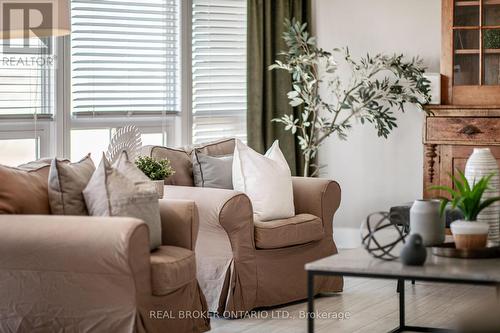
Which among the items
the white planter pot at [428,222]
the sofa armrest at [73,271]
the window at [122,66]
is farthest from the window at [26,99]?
the white planter pot at [428,222]

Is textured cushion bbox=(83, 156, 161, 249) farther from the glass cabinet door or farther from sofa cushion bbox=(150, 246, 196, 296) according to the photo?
the glass cabinet door

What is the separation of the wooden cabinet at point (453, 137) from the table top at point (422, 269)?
8.15 ft

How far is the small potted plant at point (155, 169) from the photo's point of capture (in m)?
4.61

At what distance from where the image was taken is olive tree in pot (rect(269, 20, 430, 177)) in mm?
6027

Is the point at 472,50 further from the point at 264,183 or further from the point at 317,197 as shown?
the point at 264,183

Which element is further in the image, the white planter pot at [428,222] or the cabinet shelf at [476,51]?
the cabinet shelf at [476,51]

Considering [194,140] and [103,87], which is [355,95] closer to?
[194,140]

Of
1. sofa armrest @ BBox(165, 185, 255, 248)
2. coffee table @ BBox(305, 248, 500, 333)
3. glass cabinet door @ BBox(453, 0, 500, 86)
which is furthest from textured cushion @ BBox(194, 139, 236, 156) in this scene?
coffee table @ BBox(305, 248, 500, 333)

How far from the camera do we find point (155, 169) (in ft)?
15.3

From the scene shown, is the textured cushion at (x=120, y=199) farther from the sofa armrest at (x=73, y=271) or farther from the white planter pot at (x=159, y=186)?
the white planter pot at (x=159, y=186)

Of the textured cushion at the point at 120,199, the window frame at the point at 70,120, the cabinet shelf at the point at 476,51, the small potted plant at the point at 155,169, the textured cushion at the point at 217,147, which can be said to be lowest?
the textured cushion at the point at 120,199

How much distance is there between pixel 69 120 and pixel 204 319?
1.78m

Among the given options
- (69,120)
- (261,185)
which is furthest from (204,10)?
(261,185)

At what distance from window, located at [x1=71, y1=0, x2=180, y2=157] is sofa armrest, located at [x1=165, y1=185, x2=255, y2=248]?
1138 millimetres
